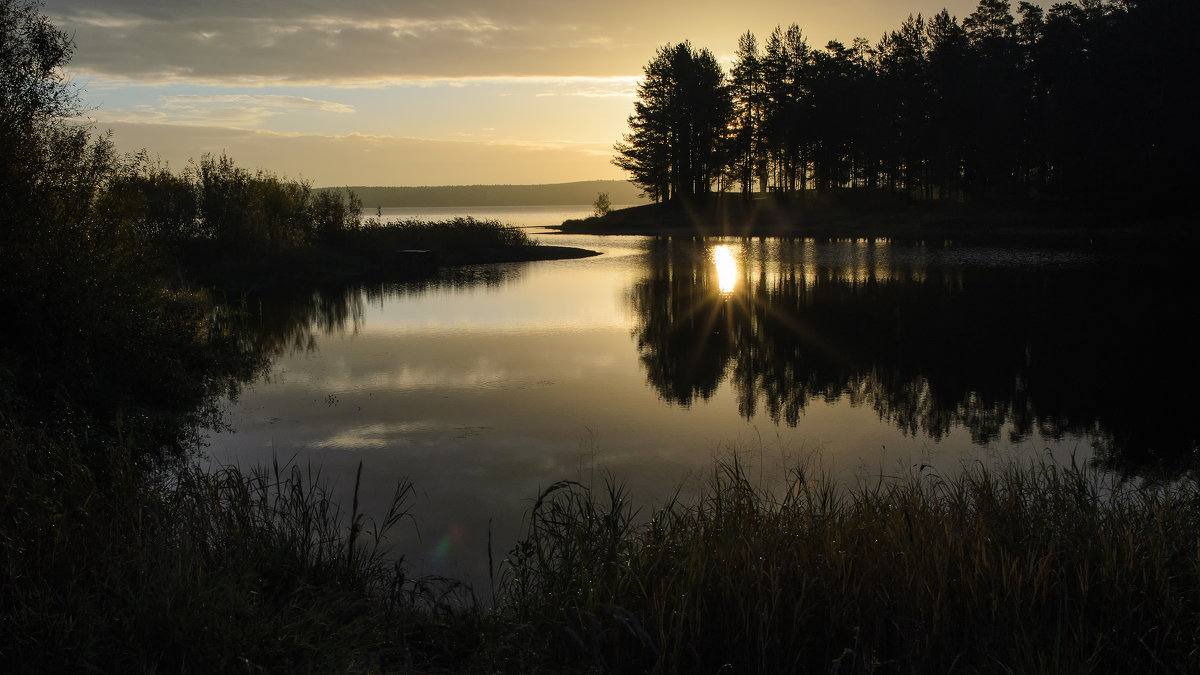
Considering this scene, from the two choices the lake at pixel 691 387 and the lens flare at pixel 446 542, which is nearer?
the lens flare at pixel 446 542

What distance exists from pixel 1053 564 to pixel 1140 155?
6144cm

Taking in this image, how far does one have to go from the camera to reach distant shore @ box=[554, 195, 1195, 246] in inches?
2116

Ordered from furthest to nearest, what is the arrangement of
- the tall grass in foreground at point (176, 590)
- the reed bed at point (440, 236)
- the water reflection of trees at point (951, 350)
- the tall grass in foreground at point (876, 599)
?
the reed bed at point (440, 236), the water reflection of trees at point (951, 350), the tall grass in foreground at point (876, 599), the tall grass in foreground at point (176, 590)

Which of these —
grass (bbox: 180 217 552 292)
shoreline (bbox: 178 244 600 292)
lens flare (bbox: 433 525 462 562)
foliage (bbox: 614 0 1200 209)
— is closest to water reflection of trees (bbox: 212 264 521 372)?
shoreline (bbox: 178 244 600 292)

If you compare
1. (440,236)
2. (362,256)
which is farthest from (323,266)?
(440,236)

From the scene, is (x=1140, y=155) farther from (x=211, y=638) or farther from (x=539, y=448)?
(x=211, y=638)

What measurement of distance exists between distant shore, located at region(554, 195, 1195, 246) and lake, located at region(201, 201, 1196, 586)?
22299 mm

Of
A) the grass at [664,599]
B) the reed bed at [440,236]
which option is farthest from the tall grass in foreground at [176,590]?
the reed bed at [440,236]

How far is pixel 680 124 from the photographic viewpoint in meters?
85.3

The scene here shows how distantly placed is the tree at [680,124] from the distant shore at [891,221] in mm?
3009

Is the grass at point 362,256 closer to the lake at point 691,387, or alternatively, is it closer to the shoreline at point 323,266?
the shoreline at point 323,266

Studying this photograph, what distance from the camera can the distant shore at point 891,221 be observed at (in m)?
53.8

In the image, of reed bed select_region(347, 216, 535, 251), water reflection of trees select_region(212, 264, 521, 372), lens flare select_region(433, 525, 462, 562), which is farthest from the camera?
reed bed select_region(347, 216, 535, 251)

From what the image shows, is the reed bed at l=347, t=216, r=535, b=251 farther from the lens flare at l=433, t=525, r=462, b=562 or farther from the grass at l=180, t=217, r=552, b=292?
the lens flare at l=433, t=525, r=462, b=562
